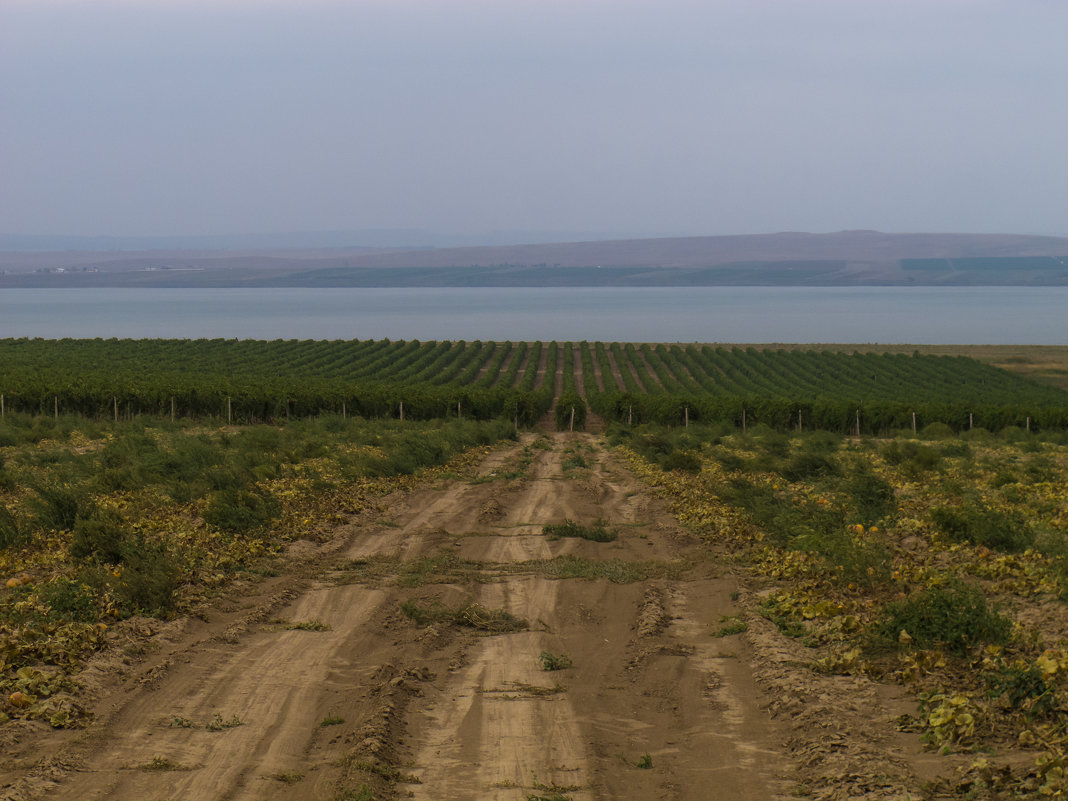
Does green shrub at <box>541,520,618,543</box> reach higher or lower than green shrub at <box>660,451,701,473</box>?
higher

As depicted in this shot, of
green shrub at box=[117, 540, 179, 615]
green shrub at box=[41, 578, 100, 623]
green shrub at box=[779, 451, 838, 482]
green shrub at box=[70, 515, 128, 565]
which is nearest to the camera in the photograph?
green shrub at box=[41, 578, 100, 623]

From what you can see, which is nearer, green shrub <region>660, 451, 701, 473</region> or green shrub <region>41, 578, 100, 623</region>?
green shrub <region>41, 578, 100, 623</region>

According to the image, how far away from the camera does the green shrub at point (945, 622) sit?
7.74 metres

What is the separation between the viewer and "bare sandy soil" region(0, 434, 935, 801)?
19.9 ft

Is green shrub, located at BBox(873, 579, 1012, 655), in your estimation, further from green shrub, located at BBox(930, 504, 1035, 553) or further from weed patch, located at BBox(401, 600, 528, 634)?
weed patch, located at BBox(401, 600, 528, 634)

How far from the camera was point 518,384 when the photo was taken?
71250mm

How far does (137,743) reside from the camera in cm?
662

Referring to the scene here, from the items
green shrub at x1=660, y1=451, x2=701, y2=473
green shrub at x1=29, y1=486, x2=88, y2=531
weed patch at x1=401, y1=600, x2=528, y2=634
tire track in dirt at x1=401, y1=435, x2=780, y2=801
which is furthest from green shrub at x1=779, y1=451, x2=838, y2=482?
green shrub at x1=29, y1=486, x2=88, y2=531

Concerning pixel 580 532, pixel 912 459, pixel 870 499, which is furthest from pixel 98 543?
pixel 912 459

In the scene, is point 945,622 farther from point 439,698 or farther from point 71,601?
point 71,601

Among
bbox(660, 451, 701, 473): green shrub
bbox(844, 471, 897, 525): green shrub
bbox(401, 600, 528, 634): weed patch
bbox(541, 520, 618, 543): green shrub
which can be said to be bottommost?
bbox(660, 451, 701, 473): green shrub

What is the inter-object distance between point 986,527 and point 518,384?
6076 cm

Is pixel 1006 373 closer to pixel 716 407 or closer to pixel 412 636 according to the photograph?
pixel 716 407

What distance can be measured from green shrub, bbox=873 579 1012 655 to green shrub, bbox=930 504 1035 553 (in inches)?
100
